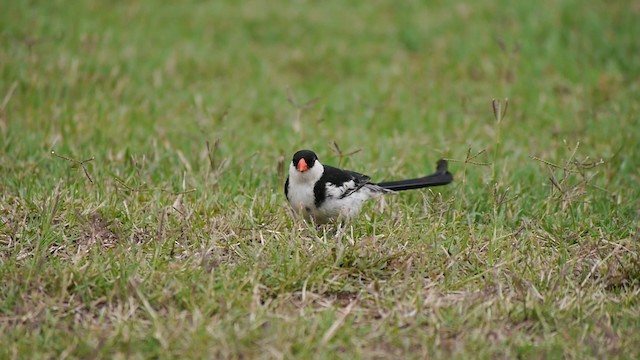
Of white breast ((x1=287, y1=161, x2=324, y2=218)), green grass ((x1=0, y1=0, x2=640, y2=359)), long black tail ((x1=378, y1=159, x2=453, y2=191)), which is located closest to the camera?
green grass ((x1=0, y1=0, x2=640, y2=359))

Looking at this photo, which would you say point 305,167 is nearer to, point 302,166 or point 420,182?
point 302,166

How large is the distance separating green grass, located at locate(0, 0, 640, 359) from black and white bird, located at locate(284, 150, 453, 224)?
13 centimetres

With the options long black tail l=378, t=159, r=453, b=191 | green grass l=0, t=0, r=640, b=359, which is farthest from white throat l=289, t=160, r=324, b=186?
long black tail l=378, t=159, r=453, b=191

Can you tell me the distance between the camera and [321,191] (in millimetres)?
4434

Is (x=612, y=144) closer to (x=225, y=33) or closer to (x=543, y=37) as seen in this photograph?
(x=543, y=37)

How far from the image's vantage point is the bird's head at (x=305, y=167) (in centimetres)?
445

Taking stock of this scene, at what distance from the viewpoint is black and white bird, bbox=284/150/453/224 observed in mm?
4438

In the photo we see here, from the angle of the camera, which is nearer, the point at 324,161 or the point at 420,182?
the point at 420,182

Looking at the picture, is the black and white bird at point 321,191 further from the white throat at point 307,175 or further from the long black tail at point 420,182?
the long black tail at point 420,182

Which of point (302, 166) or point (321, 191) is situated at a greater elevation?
point (302, 166)

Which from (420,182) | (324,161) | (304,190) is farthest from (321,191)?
(324,161)

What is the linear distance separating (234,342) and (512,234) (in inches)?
69.3

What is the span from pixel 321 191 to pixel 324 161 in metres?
1.50

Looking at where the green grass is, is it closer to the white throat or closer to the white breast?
the white breast
